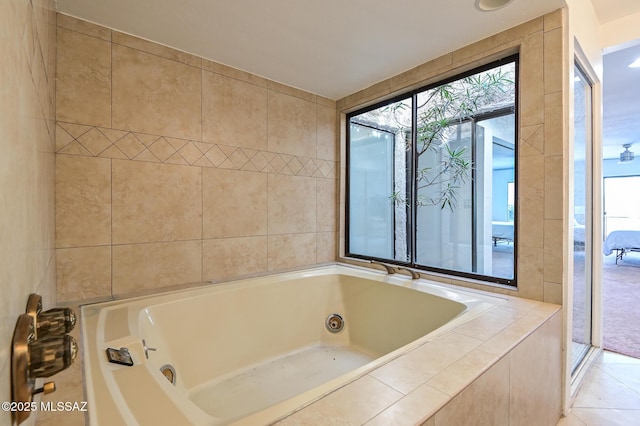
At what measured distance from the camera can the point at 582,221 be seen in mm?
1908

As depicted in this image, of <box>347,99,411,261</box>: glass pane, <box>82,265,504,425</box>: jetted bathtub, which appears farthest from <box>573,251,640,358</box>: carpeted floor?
<box>347,99,411,261</box>: glass pane

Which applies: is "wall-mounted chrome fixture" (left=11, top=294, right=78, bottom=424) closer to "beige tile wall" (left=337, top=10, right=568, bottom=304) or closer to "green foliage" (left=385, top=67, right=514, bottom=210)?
"beige tile wall" (left=337, top=10, right=568, bottom=304)

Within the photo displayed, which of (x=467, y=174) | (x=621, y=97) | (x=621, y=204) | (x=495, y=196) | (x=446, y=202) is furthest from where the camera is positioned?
(x=621, y=204)

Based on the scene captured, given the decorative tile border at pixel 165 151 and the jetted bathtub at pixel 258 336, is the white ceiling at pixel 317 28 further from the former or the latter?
the jetted bathtub at pixel 258 336

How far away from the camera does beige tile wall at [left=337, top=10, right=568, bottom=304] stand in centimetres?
150

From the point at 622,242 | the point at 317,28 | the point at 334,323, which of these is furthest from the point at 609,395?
the point at 622,242

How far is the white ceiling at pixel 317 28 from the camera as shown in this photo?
58.6 inches

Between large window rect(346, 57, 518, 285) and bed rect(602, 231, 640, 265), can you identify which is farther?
bed rect(602, 231, 640, 265)

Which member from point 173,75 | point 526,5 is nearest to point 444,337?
point 526,5

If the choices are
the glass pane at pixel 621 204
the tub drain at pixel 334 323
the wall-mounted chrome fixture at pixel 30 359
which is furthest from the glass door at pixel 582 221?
the glass pane at pixel 621 204

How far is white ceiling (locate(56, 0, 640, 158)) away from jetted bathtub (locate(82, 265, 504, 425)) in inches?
60.3

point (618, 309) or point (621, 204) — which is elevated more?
point (621, 204)

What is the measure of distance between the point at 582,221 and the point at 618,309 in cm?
211

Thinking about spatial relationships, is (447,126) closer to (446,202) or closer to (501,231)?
(446,202)
